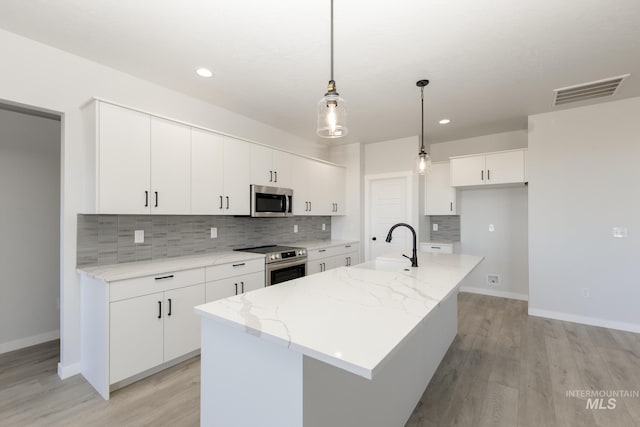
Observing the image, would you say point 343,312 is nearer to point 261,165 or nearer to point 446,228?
point 261,165

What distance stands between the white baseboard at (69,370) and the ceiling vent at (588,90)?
17.3 feet

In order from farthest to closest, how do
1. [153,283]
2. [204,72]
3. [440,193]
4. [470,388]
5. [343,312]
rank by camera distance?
[440,193], [204,72], [153,283], [470,388], [343,312]

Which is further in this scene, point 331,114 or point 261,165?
point 261,165

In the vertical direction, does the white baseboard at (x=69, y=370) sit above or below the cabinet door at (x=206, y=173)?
below

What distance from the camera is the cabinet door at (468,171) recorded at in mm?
4391

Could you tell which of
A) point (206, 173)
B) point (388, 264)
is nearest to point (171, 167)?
point (206, 173)

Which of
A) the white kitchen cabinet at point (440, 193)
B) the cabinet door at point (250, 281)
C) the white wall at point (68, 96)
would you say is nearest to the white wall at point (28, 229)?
the white wall at point (68, 96)

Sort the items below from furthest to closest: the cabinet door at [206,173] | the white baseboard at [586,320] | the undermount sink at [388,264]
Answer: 1. the white baseboard at [586,320]
2. the cabinet door at [206,173]
3. the undermount sink at [388,264]

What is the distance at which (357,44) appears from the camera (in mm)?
2244

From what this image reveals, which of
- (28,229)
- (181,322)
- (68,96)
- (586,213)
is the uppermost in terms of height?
(68,96)

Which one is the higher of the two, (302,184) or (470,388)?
(302,184)

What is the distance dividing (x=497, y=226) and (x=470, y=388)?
328 centimetres

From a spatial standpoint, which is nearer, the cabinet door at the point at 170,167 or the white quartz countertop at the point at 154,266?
the white quartz countertop at the point at 154,266

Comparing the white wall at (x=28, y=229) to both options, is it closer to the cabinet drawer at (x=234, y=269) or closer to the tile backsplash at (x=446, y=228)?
the cabinet drawer at (x=234, y=269)
